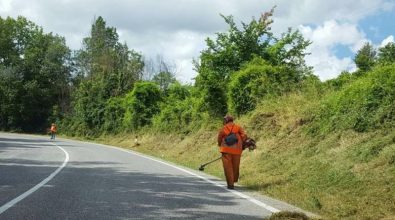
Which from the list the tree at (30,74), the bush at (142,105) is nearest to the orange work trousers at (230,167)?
the bush at (142,105)

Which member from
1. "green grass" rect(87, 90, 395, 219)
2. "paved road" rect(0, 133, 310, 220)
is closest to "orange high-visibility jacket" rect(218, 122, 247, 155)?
"paved road" rect(0, 133, 310, 220)

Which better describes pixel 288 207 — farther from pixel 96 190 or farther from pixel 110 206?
pixel 96 190

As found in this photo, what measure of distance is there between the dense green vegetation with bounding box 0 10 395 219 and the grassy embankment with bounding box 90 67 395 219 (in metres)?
0.04

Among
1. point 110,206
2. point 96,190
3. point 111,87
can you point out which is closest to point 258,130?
point 96,190

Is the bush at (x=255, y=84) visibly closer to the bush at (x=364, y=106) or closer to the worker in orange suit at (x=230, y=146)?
the bush at (x=364, y=106)

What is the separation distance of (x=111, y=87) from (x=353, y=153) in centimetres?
4712

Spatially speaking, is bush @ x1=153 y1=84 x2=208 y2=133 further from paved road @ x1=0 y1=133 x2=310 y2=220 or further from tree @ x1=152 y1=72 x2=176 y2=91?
tree @ x1=152 y1=72 x2=176 y2=91

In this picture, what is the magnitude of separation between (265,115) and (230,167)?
32.5 ft

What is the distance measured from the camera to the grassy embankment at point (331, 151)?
9.19 metres

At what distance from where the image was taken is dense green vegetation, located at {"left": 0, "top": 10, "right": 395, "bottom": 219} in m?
10.7

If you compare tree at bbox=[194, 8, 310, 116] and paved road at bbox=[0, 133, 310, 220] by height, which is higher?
tree at bbox=[194, 8, 310, 116]

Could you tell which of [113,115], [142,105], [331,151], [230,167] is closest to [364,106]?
[331,151]

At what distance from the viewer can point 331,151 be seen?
43.2ft

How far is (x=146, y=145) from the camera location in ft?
119
